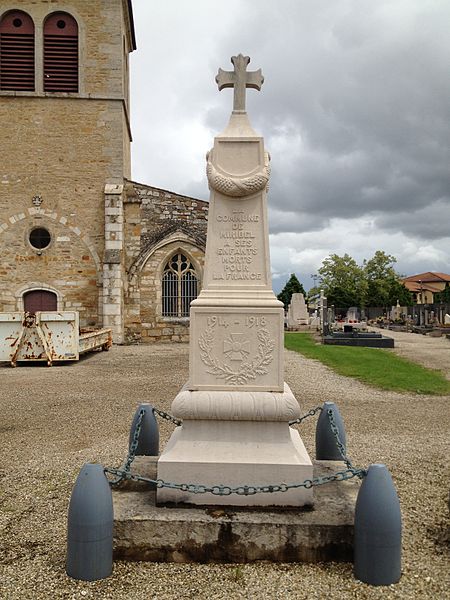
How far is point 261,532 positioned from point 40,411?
5492 mm

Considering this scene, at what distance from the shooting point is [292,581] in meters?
3.04

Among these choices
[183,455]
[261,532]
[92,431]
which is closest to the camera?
[261,532]

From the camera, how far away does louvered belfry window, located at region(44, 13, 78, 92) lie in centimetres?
1905

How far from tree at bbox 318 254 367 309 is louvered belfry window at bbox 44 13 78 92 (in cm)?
4273

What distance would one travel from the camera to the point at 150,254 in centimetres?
1953

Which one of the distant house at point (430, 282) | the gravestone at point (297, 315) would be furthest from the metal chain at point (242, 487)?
the distant house at point (430, 282)

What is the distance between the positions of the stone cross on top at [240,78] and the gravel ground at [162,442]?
11.3 feet

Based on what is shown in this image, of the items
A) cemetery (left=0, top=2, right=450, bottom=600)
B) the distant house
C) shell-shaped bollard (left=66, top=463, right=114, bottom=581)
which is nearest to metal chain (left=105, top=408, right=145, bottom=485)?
cemetery (left=0, top=2, right=450, bottom=600)

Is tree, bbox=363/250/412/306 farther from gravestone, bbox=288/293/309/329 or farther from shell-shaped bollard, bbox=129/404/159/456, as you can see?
shell-shaped bollard, bbox=129/404/159/456

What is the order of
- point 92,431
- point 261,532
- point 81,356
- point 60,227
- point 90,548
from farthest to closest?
point 60,227 → point 81,356 → point 92,431 → point 261,532 → point 90,548

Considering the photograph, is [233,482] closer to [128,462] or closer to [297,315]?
[128,462]

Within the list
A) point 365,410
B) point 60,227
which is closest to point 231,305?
point 365,410

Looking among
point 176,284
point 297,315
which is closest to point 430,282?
point 297,315

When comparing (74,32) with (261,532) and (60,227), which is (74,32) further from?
(261,532)
